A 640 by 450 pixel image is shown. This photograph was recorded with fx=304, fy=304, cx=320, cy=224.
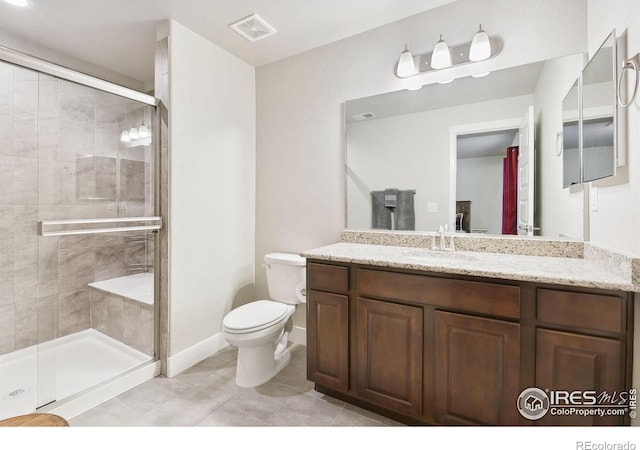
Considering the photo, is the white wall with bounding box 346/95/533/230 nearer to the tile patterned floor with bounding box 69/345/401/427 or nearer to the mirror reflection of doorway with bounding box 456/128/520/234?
the mirror reflection of doorway with bounding box 456/128/520/234

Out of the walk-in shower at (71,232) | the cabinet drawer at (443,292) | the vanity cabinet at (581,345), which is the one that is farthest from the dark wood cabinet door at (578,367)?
the walk-in shower at (71,232)

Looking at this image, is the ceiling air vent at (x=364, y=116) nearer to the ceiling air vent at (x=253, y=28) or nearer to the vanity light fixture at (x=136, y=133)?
the ceiling air vent at (x=253, y=28)

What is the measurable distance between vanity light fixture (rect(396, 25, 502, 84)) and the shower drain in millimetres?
2909

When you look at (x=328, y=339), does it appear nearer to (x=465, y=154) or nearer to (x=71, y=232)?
(x=465, y=154)

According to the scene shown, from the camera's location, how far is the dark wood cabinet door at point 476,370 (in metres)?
1.30

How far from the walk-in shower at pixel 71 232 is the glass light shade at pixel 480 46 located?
82.3 inches

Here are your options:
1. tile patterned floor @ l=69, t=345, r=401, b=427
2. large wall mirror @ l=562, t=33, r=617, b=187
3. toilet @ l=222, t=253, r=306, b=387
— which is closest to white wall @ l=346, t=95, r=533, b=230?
large wall mirror @ l=562, t=33, r=617, b=187

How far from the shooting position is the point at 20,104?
5.32ft

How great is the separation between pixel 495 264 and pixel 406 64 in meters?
1.40

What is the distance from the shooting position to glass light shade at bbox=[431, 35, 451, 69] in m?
1.88

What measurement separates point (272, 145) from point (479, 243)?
5.95ft

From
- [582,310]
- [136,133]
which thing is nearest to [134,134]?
[136,133]

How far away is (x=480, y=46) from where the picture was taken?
1791 millimetres
